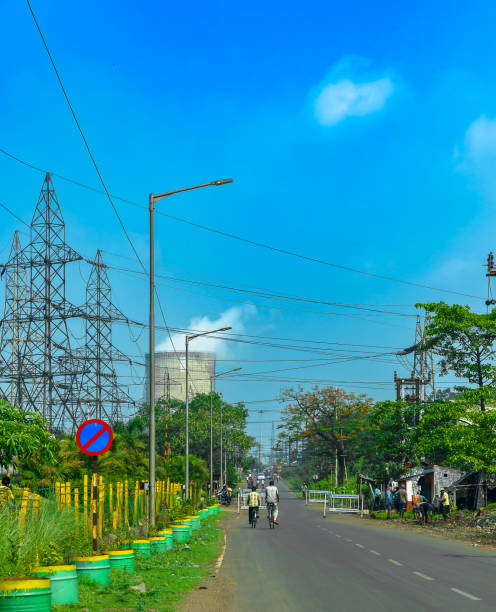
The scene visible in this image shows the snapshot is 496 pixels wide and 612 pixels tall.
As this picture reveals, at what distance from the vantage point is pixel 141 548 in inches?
712

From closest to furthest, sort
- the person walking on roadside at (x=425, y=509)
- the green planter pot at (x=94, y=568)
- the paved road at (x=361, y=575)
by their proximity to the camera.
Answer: the paved road at (x=361, y=575) < the green planter pot at (x=94, y=568) < the person walking on roadside at (x=425, y=509)

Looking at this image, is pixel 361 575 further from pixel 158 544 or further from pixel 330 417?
pixel 330 417

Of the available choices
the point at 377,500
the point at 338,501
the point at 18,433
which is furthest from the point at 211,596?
the point at 338,501

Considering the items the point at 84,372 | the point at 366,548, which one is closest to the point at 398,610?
the point at 366,548

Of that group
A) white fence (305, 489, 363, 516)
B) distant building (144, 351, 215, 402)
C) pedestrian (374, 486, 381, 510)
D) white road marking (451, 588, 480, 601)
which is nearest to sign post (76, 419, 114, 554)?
white road marking (451, 588, 480, 601)

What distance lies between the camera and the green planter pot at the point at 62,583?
10.8 m

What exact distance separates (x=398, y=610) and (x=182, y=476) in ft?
175

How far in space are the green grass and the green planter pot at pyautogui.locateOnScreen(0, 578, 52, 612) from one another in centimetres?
206

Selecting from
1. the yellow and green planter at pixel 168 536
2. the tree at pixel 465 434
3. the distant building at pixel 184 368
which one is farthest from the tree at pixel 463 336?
the distant building at pixel 184 368

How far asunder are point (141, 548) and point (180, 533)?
230 inches

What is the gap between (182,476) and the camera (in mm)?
63281

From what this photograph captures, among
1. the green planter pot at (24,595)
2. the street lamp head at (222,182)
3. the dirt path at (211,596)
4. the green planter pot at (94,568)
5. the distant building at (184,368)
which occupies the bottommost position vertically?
the dirt path at (211,596)

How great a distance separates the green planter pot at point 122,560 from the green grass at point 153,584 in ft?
0.70

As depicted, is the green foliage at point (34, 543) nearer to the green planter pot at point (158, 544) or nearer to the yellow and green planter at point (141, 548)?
the yellow and green planter at point (141, 548)
